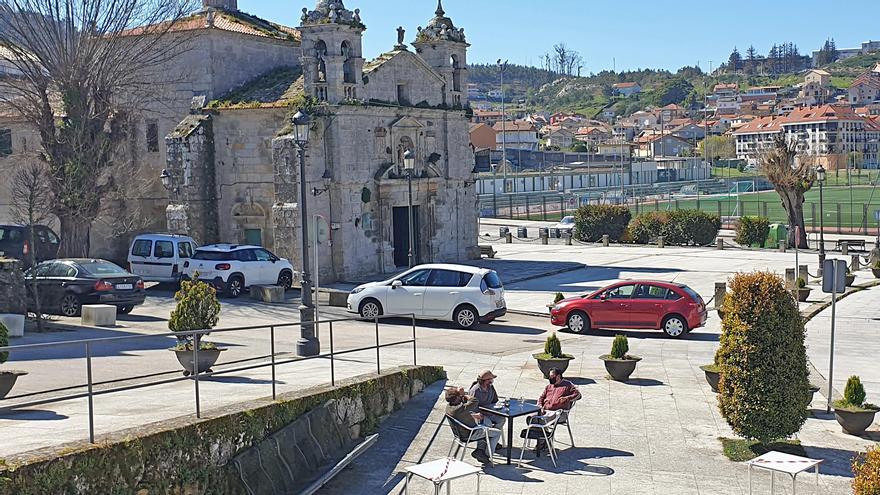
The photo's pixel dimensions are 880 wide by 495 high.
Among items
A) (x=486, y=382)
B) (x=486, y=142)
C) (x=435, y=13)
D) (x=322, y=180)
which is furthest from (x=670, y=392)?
(x=486, y=142)

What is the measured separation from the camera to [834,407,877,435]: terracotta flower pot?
1448 cm

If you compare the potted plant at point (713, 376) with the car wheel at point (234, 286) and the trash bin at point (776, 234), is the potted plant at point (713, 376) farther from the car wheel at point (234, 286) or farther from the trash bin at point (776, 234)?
the trash bin at point (776, 234)

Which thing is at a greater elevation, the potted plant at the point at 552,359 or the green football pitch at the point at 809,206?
the green football pitch at the point at 809,206

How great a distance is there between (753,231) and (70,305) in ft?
125

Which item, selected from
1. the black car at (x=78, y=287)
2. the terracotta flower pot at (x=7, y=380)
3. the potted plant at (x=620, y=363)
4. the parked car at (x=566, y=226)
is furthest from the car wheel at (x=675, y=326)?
the parked car at (x=566, y=226)

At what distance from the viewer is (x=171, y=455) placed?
10.0m

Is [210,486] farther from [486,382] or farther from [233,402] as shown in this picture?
[486,382]

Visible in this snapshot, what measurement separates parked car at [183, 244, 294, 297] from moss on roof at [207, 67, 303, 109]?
21.8 feet

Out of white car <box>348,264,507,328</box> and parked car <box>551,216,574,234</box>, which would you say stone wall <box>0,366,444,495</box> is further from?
parked car <box>551,216,574,234</box>

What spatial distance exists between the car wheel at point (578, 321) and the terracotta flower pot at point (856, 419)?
10.4 metres

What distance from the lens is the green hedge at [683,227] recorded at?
52.6 metres

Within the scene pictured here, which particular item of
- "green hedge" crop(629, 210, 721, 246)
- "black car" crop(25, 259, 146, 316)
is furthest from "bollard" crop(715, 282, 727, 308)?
"green hedge" crop(629, 210, 721, 246)

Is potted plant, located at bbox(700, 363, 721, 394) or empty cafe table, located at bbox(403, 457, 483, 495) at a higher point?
empty cafe table, located at bbox(403, 457, 483, 495)

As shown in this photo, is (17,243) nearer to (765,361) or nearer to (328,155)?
(328,155)
